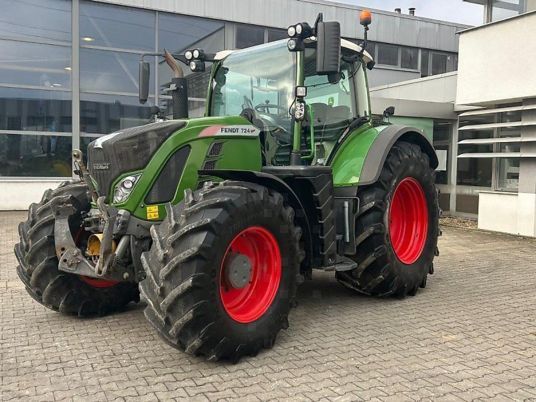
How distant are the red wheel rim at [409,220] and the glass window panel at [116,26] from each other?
1107 cm

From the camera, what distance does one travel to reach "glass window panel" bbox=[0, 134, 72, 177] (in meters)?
13.8

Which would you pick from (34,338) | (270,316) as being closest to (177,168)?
(270,316)

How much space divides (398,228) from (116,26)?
11.4 m

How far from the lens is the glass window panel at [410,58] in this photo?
1950 cm

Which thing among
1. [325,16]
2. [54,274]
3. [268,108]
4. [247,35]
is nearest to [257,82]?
[268,108]

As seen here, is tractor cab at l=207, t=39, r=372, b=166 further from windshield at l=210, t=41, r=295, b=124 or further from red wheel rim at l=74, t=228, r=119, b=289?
red wheel rim at l=74, t=228, r=119, b=289

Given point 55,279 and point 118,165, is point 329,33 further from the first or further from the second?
point 55,279

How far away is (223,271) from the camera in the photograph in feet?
12.9

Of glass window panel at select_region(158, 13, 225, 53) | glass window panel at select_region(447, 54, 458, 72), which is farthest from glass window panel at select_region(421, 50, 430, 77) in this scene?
glass window panel at select_region(158, 13, 225, 53)

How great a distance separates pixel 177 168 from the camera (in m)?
4.17

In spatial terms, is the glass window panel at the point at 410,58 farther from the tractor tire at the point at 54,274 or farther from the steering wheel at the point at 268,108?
the tractor tire at the point at 54,274

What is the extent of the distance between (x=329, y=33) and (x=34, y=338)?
11.1 ft

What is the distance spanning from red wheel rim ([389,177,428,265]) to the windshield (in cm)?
181

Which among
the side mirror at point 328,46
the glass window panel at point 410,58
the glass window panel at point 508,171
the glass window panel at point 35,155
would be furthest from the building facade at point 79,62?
the side mirror at point 328,46
